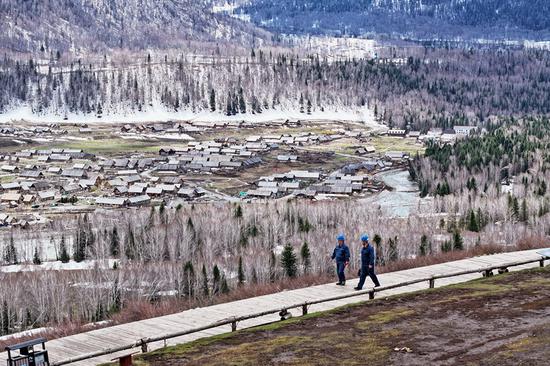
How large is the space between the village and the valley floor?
2288 inches

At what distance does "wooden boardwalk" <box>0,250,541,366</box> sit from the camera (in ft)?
87.2

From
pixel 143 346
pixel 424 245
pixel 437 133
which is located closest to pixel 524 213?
pixel 424 245

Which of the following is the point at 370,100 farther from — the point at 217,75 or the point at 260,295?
the point at 260,295

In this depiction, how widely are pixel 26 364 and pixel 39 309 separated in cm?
2551

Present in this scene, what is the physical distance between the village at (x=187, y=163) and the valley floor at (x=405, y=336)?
58103 millimetres

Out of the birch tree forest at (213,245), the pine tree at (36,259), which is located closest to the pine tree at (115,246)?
the birch tree forest at (213,245)

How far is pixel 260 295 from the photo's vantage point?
1280 inches

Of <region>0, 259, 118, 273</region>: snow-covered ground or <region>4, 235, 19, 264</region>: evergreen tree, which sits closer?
<region>0, 259, 118, 273</region>: snow-covered ground

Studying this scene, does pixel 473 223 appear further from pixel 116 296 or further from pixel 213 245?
pixel 116 296

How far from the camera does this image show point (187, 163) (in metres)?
122

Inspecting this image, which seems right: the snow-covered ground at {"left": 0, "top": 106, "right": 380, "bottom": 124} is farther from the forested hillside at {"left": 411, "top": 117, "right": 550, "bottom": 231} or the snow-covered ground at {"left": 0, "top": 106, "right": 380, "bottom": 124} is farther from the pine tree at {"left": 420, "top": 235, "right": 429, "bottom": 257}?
the pine tree at {"left": 420, "top": 235, "right": 429, "bottom": 257}

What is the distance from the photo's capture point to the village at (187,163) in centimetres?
9862

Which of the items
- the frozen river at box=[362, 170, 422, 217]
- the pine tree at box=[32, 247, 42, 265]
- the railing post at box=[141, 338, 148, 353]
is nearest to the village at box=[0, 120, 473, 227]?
the frozen river at box=[362, 170, 422, 217]

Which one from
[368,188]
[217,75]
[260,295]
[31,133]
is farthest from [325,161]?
[260,295]
